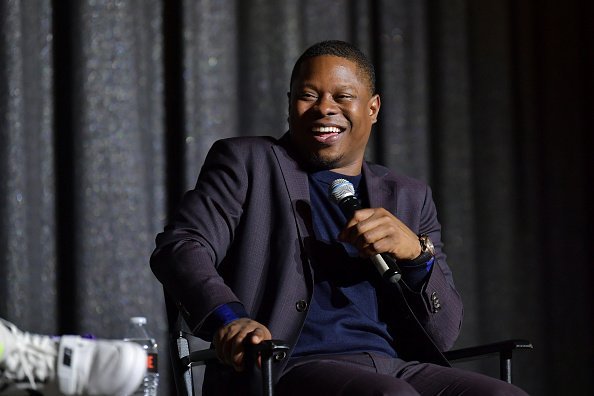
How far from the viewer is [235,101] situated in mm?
3029

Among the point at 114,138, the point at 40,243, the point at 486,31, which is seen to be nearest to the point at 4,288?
the point at 40,243

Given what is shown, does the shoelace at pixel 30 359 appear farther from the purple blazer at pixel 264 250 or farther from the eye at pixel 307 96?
the eye at pixel 307 96

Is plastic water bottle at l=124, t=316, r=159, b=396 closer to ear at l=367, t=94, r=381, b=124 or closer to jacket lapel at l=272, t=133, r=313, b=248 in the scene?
jacket lapel at l=272, t=133, r=313, b=248

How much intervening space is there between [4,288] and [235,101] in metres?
1.00

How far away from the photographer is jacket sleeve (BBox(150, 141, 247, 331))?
1839 millimetres

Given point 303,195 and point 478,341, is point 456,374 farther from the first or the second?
point 478,341

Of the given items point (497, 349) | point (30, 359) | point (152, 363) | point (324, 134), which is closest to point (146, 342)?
point (152, 363)

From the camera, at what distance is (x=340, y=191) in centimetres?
200

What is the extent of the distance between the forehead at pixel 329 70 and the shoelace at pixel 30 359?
109 cm

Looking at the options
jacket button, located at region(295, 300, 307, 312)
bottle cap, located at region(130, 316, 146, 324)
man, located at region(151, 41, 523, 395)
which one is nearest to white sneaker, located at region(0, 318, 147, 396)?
man, located at region(151, 41, 523, 395)

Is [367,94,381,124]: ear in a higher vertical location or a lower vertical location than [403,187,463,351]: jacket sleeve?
higher

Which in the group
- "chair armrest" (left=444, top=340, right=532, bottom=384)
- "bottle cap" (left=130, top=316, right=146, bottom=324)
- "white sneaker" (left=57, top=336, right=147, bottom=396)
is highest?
"white sneaker" (left=57, top=336, right=147, bottom=396)

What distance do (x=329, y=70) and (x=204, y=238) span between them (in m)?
0.57

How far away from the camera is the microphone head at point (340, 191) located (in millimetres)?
1980
